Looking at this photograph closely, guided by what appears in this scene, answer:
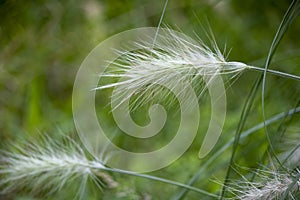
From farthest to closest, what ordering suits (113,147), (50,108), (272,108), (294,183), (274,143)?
1. (50,108)
2. (113,147)
3. (272,108)
4. (274,143)
5. (294,183)

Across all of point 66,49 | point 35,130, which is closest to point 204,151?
point 35,130

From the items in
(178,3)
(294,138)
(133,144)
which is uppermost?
(178,3)

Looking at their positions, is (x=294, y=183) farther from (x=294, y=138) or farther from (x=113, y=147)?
(x=113, y=147)

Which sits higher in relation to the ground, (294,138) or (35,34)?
(35,34)

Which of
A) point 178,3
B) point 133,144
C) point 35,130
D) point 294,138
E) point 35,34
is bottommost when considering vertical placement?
point 294,138

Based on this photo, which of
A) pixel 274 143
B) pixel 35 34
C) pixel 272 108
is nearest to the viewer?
pixel 274 143

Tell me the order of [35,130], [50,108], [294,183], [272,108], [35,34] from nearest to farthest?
[294,183]
[272,108]
[35,130]
[50,108]
[35,34]

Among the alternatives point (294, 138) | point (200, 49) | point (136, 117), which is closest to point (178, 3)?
point (136, 117)

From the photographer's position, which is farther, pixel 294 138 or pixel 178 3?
pixel 178 3

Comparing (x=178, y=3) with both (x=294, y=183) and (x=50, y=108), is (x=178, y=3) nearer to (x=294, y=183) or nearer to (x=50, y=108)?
(x=50, y=108)
